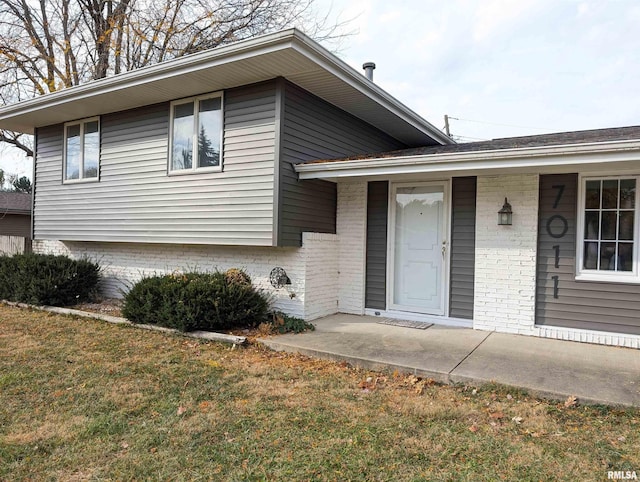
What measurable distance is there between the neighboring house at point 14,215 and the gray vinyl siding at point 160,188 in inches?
518

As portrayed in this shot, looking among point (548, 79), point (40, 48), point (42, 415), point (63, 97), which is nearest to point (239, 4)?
point (40, 48)

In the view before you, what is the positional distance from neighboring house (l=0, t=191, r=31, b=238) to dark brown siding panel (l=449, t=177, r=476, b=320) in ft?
68.4

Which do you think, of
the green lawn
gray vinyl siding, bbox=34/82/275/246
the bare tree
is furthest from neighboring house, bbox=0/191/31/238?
the green lawn

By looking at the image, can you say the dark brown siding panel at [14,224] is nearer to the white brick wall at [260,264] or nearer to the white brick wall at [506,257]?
the white brick wall at [260,264]

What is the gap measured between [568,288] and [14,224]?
24.0 m

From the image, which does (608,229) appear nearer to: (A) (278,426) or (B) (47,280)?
(A) (278,426)

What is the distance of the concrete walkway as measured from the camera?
146 inches

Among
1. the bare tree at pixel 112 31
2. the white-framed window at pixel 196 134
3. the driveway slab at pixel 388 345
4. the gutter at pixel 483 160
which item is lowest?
the driveway slab at pixel 388 345

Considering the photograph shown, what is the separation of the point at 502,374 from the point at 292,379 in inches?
79.4

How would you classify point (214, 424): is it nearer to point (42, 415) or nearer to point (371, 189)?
point (42, 415)

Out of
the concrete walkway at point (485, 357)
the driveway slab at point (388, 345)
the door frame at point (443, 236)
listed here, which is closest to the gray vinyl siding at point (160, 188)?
the driveway slab at point (388, 345)

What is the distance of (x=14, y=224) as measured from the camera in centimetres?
2069

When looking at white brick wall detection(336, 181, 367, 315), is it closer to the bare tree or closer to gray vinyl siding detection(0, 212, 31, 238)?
the bare tree

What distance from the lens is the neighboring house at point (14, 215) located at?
64.8 ft
